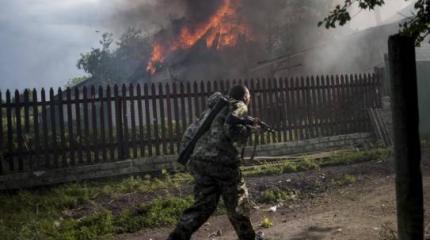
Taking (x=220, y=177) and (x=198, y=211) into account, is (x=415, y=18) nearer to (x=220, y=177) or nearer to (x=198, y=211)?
(x=220, y=177)

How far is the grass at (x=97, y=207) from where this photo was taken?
6.07 m

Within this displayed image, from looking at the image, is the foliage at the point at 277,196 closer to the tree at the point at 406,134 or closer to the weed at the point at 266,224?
the weed at the point at 266,224

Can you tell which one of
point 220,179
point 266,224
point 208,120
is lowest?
point 266,224

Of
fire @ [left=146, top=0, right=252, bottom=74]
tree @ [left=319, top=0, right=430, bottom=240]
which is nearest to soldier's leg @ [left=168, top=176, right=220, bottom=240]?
tree @ [left=319, top=0, right=430, bottom=240]

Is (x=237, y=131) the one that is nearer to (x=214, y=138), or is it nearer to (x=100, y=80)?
(x=214, y=138)

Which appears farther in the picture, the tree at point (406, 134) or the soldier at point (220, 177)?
the soldier at point (220, 177)

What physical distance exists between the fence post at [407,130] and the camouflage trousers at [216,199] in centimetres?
171

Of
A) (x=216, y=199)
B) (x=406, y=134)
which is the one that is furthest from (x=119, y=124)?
(x=406, y=134)

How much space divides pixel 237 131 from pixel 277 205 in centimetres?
305

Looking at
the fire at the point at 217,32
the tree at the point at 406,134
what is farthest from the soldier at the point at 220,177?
the fire at the point at 217,32

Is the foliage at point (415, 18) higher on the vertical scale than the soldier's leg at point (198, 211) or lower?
higher

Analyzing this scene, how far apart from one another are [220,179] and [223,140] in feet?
1.35

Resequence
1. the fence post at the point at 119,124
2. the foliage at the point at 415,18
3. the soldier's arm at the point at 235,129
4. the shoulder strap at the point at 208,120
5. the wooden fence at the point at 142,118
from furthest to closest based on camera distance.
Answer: the fence post at the point at 119,124 < the wooden fence at the point at 142,118 < the shoulder strap at the point at 208,120 < the soldier's arm at the point at 235,129 < the foliage at the point at 415,18

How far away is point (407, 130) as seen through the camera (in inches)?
123
